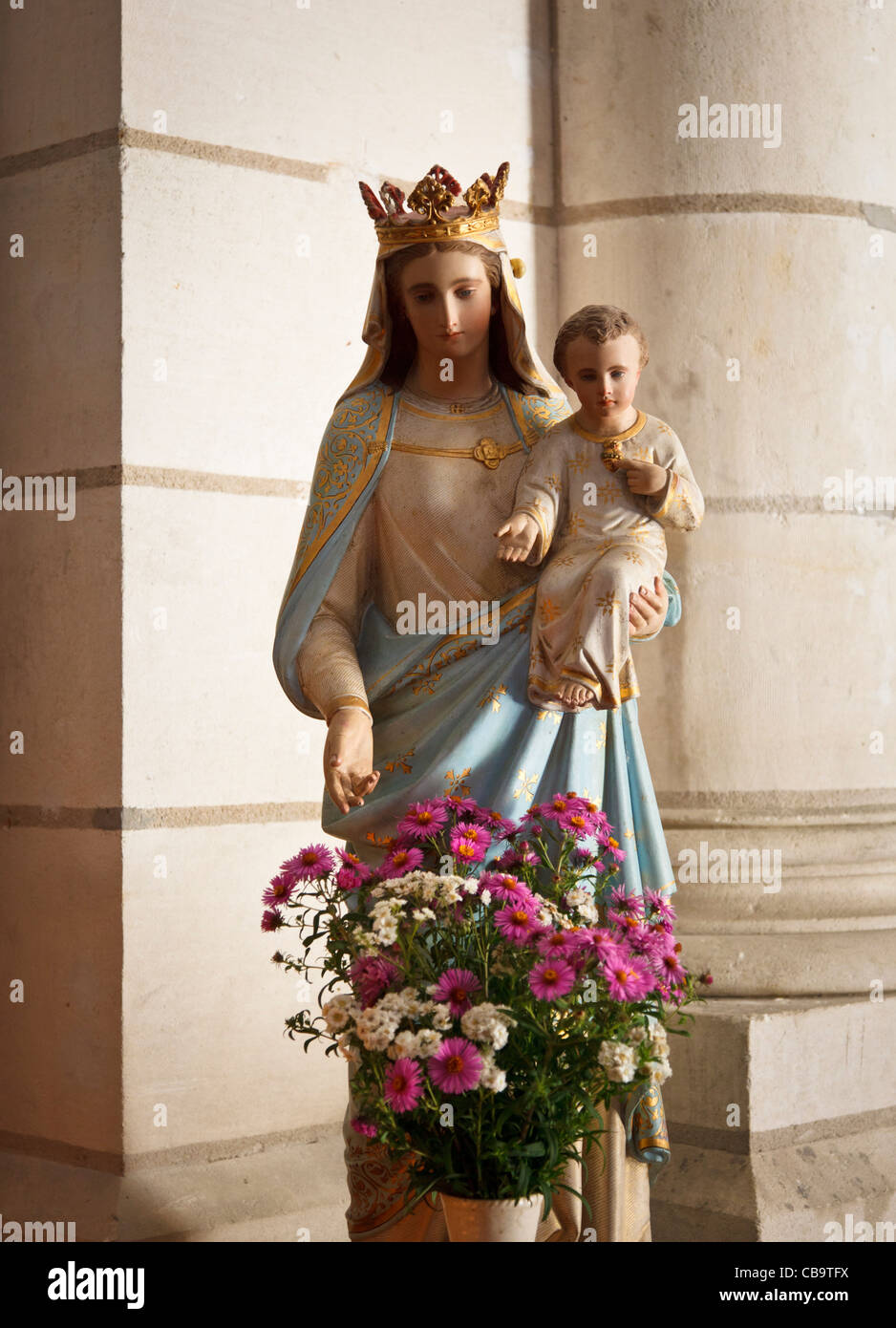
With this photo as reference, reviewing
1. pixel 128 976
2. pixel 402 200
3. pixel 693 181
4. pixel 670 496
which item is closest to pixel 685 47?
pixel 693 181

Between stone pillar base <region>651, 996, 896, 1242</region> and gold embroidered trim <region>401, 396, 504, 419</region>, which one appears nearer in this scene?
gold embroidered trim <region>401, 396, 504, 419</region>

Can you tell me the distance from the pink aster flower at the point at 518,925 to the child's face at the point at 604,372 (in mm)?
840

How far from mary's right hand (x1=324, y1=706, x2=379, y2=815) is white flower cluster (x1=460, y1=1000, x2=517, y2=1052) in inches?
19.7

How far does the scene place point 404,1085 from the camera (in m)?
2.03

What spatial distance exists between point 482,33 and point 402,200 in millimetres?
1448

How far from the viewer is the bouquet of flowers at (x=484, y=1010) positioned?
209 centimetres

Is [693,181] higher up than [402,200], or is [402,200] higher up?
[693,181]

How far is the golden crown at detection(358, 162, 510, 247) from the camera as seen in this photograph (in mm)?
2693

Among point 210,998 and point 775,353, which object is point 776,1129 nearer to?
point 210,998

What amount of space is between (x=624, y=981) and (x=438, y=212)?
1.28 meters

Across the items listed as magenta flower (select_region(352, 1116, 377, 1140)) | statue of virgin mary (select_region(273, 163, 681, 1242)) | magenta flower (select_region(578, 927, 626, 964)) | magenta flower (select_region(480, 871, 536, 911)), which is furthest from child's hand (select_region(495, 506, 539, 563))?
magenta flower (select_region(352, 1116, 377, 1140))

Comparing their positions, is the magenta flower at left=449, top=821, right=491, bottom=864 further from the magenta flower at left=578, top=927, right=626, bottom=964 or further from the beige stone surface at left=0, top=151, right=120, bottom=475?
the beige stone surface at left=0, top=151, right=120, bottom=475

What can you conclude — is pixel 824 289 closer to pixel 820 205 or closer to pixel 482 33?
pixel 820 205

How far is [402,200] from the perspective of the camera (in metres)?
2.79
